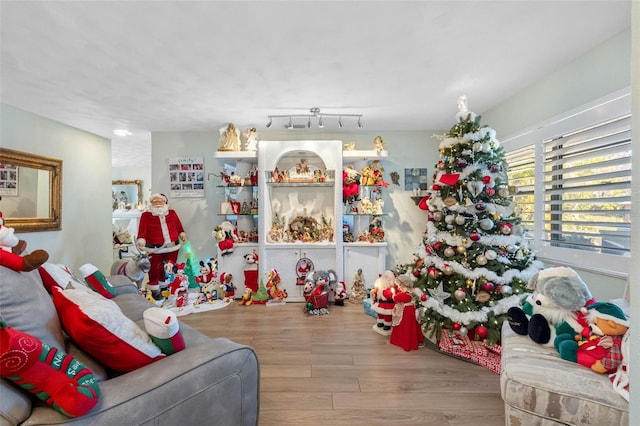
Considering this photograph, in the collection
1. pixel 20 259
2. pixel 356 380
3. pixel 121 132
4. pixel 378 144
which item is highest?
pixel 121 132

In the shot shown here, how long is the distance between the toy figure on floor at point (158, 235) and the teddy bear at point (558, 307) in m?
3.80

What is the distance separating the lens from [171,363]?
1.05m

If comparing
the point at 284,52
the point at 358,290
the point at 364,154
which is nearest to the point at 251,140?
the point at 364,154

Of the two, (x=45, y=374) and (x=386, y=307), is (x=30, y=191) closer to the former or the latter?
(x=45, y=374)

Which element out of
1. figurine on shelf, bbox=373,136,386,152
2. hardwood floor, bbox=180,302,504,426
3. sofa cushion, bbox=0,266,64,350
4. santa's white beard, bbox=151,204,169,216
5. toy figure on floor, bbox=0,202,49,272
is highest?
figurine on shelf, bbox=373,136,386,152

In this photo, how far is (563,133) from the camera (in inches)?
93.6

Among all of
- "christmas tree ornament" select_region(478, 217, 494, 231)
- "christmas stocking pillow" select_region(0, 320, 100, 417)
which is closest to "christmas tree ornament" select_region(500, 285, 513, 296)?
"christmas tree ornament" select_region(478, 217, 494, 231)

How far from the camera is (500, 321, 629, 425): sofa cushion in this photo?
1.16m

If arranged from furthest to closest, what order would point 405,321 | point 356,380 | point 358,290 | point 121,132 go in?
1. point 121,132
2. point 358,290
3. point 405,321
4. point 356,380

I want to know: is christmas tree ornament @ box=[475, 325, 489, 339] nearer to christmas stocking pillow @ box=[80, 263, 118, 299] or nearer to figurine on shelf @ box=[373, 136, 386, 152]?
figurine on shelf @ box=[373, 136, 386, 152]

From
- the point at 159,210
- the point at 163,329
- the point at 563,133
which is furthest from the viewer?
the point at 159,210

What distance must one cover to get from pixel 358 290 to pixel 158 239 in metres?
2.64

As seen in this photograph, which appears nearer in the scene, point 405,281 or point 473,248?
point 473,248

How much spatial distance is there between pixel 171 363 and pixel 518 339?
1.73 metres
